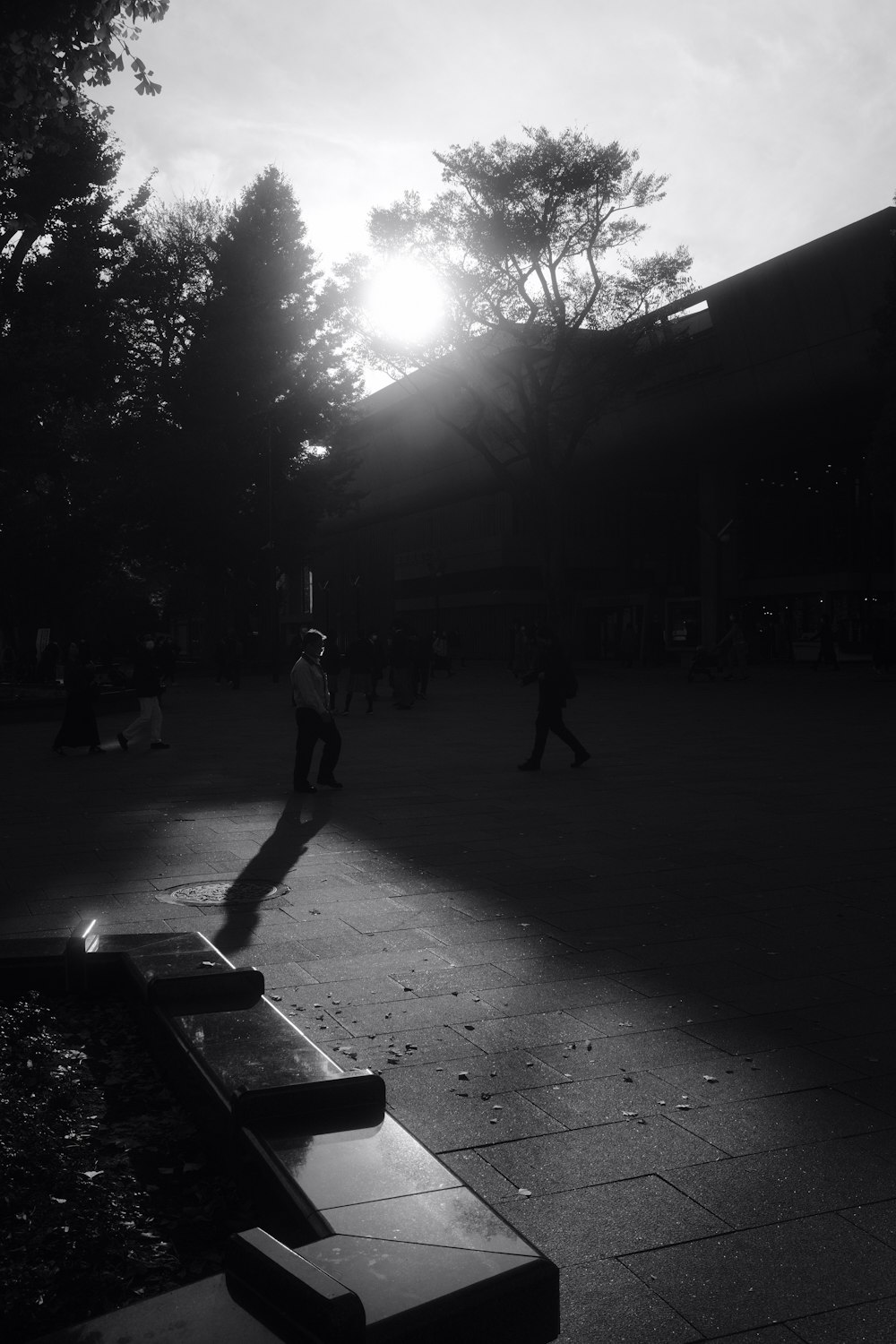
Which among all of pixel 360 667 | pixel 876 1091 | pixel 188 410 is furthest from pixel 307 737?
pixel 188 410

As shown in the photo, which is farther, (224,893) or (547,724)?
(547,724)

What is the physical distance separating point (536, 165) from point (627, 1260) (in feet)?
108

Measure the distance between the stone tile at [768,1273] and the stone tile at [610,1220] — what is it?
0.07 metres

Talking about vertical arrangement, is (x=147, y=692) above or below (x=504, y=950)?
above

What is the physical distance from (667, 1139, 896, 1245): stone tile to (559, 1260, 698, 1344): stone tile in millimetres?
429

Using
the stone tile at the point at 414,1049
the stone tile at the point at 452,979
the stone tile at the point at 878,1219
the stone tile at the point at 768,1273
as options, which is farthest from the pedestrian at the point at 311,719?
the stone tile at the point at 768,1273

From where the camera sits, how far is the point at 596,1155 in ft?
12.2

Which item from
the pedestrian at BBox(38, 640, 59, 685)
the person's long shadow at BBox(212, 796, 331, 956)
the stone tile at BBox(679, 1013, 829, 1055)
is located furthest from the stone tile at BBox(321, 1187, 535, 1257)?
the pedestrian at BBox(38, 640, 59, 685)

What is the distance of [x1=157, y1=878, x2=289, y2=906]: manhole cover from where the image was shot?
7637 millimetres

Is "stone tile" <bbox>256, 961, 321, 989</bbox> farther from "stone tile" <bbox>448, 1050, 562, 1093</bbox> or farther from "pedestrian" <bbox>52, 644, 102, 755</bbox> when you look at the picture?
"pedestrian" <bbox>52, 644, 102, 755</bbox>

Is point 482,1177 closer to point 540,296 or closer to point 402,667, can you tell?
point 402,667

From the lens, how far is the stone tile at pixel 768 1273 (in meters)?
2.82

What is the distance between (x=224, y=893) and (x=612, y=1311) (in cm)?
535

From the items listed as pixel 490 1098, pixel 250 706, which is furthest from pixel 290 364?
pixel 490 1098
